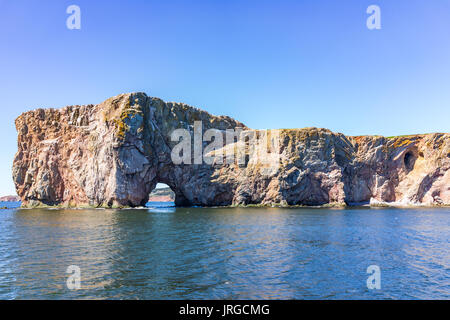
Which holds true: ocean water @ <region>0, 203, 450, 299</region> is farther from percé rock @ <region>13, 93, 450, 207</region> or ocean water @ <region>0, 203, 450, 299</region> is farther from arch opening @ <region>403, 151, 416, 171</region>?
arch opening @ <region>403, 151, 416, 171</region>

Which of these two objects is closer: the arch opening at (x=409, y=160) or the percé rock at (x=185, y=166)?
the percé rock at (x=185, y=166)

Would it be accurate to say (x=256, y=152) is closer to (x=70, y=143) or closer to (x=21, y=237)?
(x=70, y=143)

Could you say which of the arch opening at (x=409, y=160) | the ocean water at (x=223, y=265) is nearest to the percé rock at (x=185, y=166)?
the arch opening at (x=409, y=160)

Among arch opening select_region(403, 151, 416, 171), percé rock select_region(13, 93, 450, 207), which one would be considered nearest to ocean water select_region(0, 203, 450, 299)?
percé rock select_region(13, 93, 450, 207)

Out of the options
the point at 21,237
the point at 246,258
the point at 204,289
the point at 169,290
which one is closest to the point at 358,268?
the point at 246,258

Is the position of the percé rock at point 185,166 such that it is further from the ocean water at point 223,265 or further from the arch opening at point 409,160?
the ocean water at point 223,265

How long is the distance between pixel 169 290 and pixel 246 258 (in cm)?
925

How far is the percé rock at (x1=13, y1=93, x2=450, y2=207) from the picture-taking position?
9294 cm

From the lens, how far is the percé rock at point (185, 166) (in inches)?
3659

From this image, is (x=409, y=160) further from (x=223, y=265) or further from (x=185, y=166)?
(x=223, y=265)

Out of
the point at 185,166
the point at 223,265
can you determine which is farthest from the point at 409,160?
the point at 223,265

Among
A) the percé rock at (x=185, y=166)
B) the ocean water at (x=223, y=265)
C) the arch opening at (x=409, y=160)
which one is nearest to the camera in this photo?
the ocean water at (x=223, y=265)

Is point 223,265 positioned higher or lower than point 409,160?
lower

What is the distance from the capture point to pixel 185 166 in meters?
101
